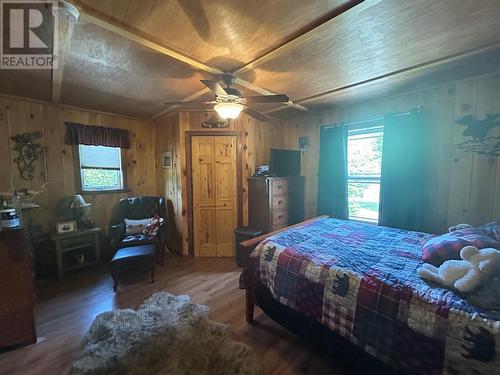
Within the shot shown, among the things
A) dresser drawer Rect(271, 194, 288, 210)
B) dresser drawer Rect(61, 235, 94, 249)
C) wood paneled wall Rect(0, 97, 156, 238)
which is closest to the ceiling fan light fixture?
dresser drawer Rect(271, 194, 288, 210)

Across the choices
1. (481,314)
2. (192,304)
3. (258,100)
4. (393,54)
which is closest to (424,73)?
(393,54)

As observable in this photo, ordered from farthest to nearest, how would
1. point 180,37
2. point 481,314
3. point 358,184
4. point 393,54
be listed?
1. point 358,184
2. point 393,54
3. point 180,37
4. point 481,314

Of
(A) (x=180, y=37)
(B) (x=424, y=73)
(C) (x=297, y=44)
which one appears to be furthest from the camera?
(B) (x=424, y=73)

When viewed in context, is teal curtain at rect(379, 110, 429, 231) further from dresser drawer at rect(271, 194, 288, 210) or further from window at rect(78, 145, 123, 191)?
window at rect(78, 145, 123, 191)

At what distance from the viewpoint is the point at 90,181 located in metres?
3.45

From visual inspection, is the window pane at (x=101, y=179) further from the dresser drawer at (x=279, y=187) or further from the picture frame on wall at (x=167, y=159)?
the dresser drawer at (x=279, y=187)

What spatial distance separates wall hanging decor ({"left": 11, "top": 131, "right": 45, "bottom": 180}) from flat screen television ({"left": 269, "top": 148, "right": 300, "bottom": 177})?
10.8 ft

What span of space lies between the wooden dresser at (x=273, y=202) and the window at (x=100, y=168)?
2312 millimetres

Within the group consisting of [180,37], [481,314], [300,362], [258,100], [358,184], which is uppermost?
[180,37]

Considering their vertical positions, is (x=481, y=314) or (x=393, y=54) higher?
(x=393, y=54)

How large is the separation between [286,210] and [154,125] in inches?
114

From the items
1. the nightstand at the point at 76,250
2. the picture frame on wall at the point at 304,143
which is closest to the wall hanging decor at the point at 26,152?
the nightstand at the point at 76,250

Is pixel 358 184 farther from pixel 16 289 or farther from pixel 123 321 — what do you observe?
pixel 16 289

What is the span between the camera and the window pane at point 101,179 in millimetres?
3410
